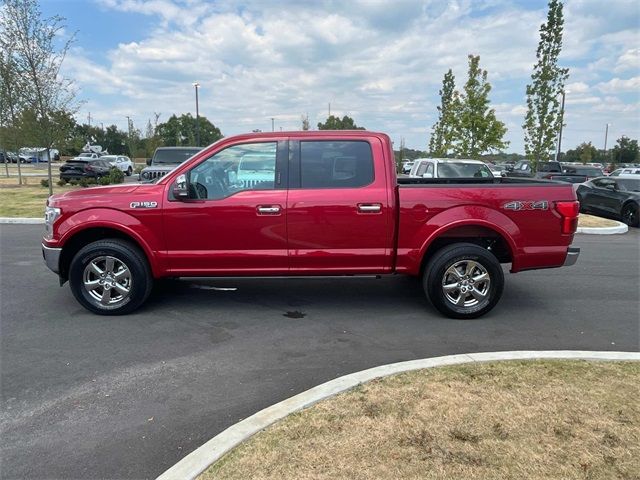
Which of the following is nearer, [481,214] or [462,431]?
[462,431]

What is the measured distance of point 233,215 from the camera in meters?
5.12

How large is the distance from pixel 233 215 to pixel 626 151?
69.3 metres

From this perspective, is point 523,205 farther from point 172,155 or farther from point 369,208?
point 172,155

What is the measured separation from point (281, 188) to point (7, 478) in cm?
340

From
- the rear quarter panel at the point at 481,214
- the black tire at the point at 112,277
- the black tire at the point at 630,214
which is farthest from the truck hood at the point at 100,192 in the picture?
the black tire at the point at 630,214

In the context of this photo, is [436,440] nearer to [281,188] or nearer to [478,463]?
[478,463]

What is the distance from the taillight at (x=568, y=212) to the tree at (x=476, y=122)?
13.7 meters

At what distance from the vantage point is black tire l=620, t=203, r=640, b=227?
1363 cm

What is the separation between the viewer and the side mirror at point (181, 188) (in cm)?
507

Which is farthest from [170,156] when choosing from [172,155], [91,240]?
[91,240]

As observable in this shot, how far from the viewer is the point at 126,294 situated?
531cm

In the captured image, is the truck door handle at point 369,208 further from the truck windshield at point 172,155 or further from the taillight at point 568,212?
the truck windshield at point 172,155

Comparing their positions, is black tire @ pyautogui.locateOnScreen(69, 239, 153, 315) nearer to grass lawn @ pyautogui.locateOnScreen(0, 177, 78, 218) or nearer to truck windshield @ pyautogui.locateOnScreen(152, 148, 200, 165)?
grass lawn @ pyautogui.locateOnScreen(0, 177, 78, 218)

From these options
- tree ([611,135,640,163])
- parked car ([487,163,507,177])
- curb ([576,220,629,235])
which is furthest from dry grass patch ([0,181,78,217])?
tree ([611,135,640,163])
